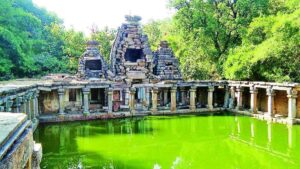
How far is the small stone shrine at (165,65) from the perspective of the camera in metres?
23.3

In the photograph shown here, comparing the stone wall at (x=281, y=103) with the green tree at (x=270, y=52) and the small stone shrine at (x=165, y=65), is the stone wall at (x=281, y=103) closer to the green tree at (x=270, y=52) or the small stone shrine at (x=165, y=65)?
the green tree at (x=270, y=52)

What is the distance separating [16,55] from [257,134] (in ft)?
54.6

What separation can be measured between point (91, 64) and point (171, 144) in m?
11.8

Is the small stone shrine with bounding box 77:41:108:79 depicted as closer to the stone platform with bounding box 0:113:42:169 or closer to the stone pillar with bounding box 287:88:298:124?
the stone pillar with bounding box 287:88:298:124

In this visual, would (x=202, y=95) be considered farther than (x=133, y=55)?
No

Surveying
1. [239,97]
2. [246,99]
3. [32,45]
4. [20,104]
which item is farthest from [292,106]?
[32,45]

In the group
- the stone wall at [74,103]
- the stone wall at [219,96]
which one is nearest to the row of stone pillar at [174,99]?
the stone wall at [219,96]

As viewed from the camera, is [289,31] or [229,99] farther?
[229,99]

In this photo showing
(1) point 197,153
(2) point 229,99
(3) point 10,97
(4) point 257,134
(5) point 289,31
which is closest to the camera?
(3) point 10,97

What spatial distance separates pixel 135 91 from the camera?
2045cm

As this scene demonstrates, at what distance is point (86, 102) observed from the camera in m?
18.7

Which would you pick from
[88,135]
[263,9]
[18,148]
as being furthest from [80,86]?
[18,148]

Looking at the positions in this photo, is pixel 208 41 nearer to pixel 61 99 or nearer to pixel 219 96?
pixel 219 96

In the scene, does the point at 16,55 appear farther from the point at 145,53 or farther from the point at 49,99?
the point at 145,53
